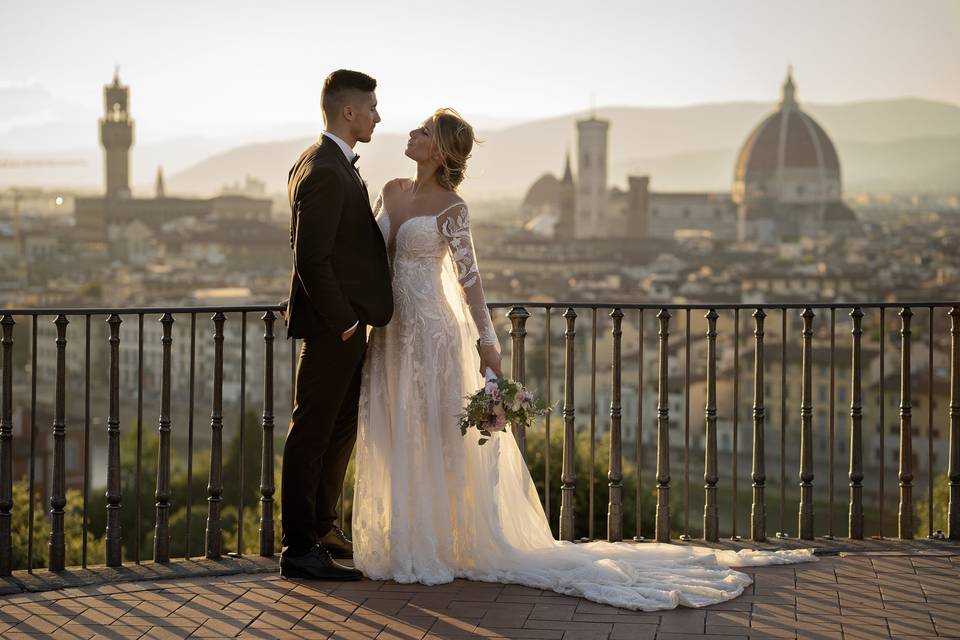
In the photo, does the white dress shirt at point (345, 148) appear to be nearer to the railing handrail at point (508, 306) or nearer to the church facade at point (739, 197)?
the railing handrail at point (508, 306)

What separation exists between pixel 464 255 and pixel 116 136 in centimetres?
11638

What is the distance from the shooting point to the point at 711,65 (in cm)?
10694

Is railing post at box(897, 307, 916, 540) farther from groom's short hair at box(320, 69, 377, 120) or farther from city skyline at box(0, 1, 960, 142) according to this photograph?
city skyline at box(0, 1, 960, 142)

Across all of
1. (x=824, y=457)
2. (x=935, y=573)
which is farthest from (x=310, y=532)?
(x=824, y=457)

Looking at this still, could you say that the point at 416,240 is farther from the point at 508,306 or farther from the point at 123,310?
the point at 123,310

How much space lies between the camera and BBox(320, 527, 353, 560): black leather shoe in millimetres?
3828

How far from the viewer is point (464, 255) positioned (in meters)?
3.62

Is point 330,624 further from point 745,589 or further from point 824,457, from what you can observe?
point 824,457

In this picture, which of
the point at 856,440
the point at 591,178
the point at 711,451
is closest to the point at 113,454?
the point at 711,451

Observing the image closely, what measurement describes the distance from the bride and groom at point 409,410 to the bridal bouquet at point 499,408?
→ 0.09m

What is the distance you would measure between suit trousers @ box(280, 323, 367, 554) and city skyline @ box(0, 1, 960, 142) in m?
85.0

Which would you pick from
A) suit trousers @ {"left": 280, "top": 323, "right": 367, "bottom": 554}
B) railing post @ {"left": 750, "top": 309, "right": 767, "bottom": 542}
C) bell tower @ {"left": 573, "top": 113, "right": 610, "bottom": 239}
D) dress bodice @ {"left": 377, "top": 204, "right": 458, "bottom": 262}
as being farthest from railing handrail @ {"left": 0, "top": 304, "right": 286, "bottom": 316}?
bell tower @ {"left": 573, "top": 113, "right": 610, "bottom": 239}

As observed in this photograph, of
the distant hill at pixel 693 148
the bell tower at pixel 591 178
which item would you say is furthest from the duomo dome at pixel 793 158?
the bell tower at pixel 591 178

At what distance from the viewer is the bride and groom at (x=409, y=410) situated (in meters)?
3.53
